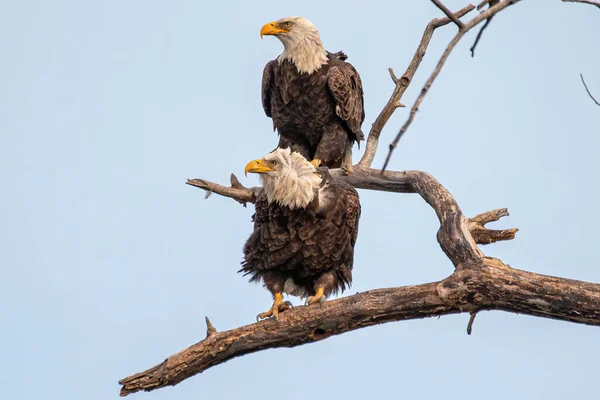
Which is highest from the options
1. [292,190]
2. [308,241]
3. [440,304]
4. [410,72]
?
[410,72]

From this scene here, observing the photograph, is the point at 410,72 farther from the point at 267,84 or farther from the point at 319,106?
the point at 267,84

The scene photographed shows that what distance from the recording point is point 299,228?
6422 mm

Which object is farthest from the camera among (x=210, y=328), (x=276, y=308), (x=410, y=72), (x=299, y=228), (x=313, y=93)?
(x=313, y=93)

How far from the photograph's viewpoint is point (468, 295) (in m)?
5.30

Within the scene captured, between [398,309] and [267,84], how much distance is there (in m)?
4.36

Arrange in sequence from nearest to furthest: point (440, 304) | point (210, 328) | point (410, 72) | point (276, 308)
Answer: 1. point (440, 304)
2. point (210, 328)
3. point (276, 308)
4. point (410, 72)

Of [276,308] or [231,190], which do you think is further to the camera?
[231,190]

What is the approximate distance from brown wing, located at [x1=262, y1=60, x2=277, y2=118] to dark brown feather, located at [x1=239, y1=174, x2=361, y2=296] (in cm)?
286

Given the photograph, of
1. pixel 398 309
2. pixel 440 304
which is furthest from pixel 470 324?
pixel 398 309

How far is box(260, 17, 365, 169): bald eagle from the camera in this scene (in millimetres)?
9047

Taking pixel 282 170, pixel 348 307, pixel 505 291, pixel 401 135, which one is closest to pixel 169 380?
pixel 348 307

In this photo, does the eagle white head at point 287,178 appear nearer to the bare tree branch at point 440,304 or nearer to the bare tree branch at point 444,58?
the bare tree branch at point 440,304

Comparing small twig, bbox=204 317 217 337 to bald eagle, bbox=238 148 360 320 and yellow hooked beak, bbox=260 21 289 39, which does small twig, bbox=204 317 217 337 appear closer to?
bald eagle, bbox=238 148 360 320

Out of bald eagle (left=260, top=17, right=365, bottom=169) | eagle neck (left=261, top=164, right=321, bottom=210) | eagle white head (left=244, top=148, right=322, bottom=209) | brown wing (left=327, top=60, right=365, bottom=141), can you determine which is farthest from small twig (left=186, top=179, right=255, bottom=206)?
eagle neck (left=261, top=164, right=321, bottom=210)
